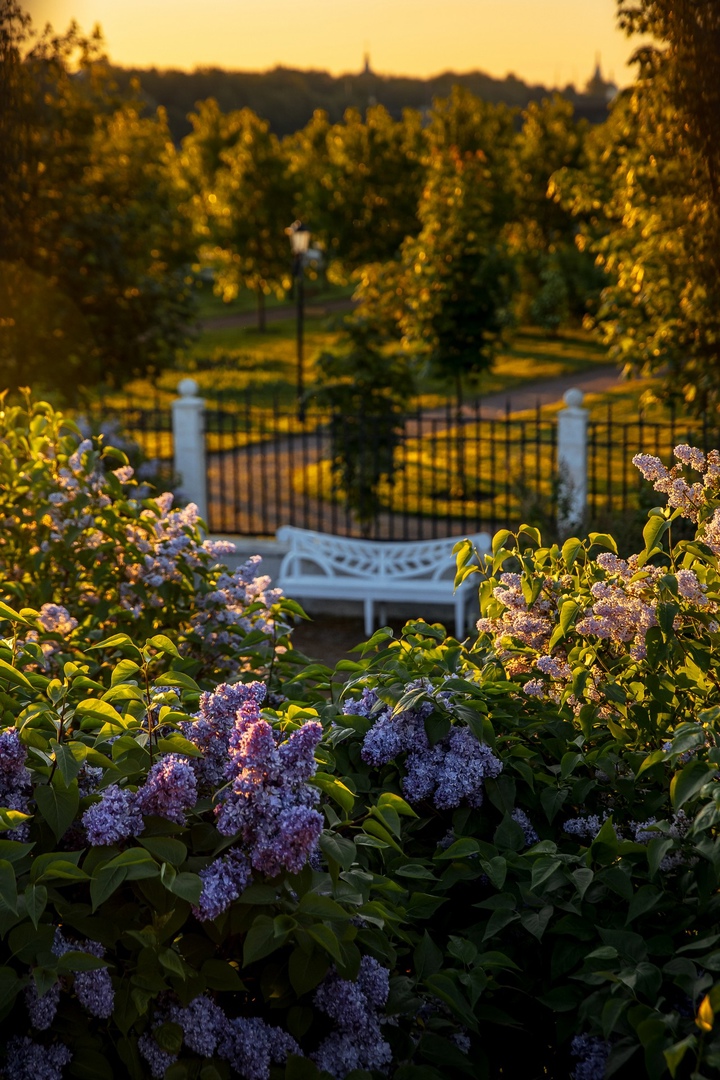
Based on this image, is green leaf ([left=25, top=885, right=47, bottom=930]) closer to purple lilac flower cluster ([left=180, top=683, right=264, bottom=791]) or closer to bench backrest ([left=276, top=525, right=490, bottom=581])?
purple lilac flower cluster ([left=180, top=683, right=264, bottom=791])

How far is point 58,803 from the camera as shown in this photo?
77.1 inches

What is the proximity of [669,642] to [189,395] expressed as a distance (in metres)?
8.56

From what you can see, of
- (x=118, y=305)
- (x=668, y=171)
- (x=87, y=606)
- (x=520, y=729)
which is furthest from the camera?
(x=118, y=305)

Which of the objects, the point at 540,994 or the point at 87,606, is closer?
the point at 540,994

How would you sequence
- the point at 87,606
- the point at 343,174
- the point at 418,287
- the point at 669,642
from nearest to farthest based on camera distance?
the point at 669,642 → the point at 87,606 → the point at 418,287 → the point at 343,174

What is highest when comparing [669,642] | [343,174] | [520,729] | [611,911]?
[343,174]

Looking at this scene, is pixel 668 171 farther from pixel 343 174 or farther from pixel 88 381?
pixel 343 174

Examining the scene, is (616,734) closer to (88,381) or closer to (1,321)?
(1,321)

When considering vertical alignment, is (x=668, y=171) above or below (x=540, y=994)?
above

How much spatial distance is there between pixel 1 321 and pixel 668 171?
5.51 m

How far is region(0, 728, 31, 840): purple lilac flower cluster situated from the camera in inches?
77.1

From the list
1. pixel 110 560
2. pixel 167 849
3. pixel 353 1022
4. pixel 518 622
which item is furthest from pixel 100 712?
pixel 110 560

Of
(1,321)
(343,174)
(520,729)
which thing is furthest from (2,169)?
(343,174)

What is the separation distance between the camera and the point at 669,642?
234cm
